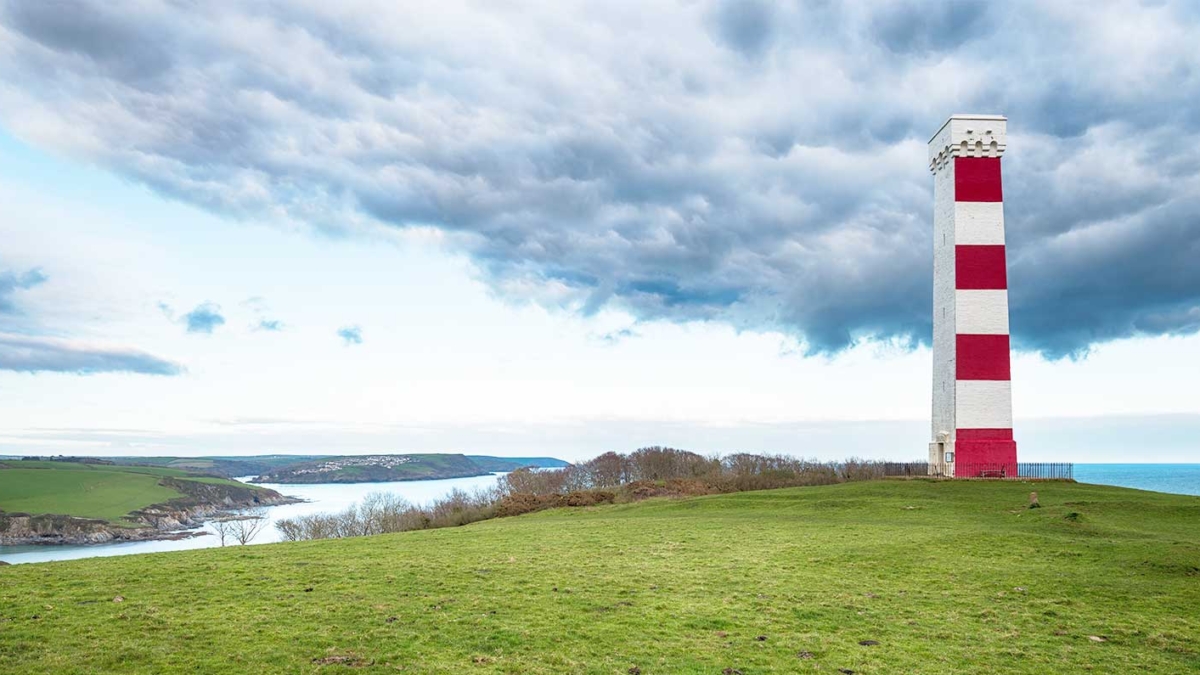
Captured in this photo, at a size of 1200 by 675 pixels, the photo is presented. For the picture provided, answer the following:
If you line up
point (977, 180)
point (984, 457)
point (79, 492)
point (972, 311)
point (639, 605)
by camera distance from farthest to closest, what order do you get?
point (79, 492) < point (977, 180) < point (972, 311) < point (984, 457) < point (639, 605)

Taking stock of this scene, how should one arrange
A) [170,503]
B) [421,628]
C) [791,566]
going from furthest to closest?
[170,503] < [791,566] < [421,628]

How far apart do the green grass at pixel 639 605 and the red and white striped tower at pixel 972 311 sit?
53.8ft

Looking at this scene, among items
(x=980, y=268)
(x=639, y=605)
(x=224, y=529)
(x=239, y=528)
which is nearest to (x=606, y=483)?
(x=239, y=528)

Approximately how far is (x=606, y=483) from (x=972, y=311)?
47504mm

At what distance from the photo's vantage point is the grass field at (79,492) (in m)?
120

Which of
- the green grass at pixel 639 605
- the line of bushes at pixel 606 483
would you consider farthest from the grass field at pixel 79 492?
the green grass at pixel 639 605

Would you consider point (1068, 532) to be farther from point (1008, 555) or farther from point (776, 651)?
point (776, 651)

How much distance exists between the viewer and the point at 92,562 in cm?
1673

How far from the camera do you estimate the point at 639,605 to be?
12.0 m

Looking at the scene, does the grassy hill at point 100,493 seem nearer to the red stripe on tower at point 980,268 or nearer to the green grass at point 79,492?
the green grass at point 79,492

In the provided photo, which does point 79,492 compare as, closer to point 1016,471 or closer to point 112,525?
point 112,525

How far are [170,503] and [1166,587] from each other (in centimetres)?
15479

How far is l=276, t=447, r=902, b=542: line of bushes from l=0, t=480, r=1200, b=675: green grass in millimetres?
19299

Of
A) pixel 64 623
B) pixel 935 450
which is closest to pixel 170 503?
pixel 935 450
